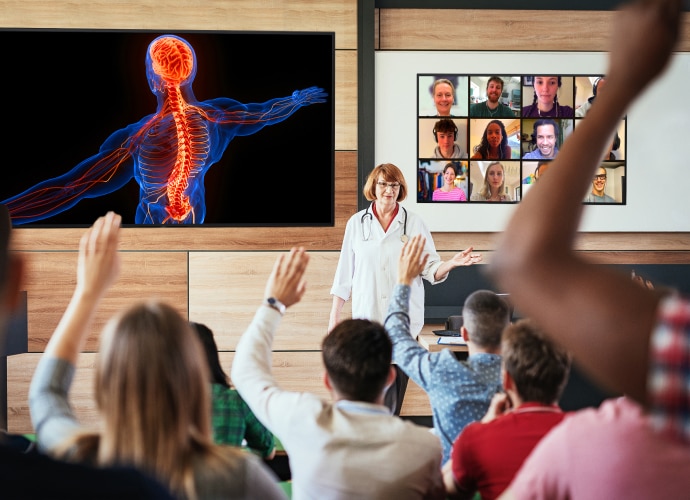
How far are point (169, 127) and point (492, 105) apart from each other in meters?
A: 2.12

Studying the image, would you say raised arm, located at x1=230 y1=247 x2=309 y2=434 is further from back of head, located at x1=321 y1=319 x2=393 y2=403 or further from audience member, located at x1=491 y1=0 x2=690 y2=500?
audience member, located at x1=491 y1=0 x2=690 y2=500

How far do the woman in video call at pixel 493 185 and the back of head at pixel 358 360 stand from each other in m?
3.36

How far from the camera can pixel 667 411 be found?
1.43 feet

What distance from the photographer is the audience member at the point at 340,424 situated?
157 centimetres

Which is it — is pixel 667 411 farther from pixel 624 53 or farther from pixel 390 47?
pixel 390 47

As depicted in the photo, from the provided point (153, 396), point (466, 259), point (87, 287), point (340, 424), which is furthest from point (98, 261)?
point (466, 259)

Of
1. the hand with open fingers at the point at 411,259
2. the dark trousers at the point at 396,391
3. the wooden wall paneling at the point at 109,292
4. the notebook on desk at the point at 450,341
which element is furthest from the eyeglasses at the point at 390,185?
the hand with open fingers at the point at 411,259

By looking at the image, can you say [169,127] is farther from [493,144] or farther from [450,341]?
[450,341]

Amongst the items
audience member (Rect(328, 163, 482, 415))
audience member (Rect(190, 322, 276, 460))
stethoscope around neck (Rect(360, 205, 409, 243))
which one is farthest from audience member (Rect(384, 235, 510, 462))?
stethoscope around neck (Rect(360, 205, 409, 243))

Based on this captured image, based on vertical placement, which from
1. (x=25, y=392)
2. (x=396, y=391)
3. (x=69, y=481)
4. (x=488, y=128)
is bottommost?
(x=25, y=392)

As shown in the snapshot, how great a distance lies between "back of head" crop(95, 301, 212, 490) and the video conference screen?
13.0 feet

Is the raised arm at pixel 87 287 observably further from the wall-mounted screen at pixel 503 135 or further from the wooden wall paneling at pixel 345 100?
the wall-mounted screen at pixel 503 135

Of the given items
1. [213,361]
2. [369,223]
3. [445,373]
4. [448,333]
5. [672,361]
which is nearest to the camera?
[672,361]

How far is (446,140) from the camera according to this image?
5.01 meters
